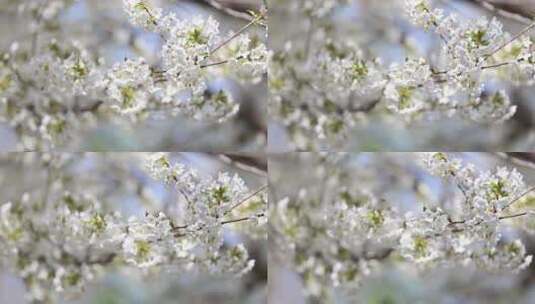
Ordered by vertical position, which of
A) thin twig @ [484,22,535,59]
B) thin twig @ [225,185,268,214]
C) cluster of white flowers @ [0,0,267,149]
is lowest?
thin twig @ [225,185,268,214]


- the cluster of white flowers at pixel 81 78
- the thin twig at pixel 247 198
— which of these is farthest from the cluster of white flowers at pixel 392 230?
the cluster of white flowers at pixel 81 78

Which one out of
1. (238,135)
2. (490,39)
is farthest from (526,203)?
(238,135)

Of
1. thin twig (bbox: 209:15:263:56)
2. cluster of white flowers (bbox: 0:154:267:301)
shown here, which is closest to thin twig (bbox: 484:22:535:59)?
thin twig (bbox: 209:15:263:56)

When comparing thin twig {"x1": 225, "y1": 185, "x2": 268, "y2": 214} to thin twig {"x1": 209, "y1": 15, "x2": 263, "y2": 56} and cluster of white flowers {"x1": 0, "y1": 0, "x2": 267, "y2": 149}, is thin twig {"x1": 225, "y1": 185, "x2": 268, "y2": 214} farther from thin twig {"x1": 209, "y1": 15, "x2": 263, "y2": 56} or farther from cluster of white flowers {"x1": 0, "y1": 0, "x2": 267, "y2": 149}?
thin twig {"x1": 209, "y1": 15, "x2": 263, "y2": 56}

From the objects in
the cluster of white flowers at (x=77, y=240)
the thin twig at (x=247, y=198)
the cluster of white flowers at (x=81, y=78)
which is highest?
the cluster of white flowers at (x=81, y=78)

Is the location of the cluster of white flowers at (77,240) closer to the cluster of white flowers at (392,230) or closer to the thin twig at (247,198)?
Answer: the thin twig at (247,198)
